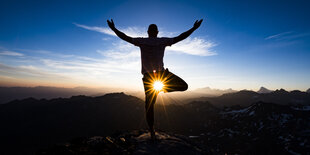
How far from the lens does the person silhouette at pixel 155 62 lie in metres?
5.07

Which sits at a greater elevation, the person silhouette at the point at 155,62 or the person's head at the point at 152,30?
the person's head at the point at 152,30

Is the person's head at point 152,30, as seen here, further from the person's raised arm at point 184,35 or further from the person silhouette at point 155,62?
the person's raised arm at point 184,35

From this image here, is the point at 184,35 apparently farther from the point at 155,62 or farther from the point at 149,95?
the point at 149,95

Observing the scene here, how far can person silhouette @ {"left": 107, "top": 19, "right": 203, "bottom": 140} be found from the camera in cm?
507

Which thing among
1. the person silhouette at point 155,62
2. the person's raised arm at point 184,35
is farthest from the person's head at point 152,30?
the person's raised arm at point 184,35

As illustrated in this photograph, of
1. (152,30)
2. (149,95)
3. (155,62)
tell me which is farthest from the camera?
A: (149,95)

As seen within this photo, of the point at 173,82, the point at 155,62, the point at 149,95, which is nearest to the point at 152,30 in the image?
the point at 155,62

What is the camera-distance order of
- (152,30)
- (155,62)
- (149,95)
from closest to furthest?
(155,62) < (152,30) < (149,95)

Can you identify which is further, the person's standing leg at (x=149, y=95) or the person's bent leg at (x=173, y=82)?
the person's standing leg at (x=149, y=95)

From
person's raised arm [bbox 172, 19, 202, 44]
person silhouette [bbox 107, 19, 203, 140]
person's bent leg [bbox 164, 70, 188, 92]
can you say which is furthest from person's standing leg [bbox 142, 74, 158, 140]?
person's raised arm [bbox 172, 19, 202, 44]

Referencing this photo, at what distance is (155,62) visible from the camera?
16.9ft

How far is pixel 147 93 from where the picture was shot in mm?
5559

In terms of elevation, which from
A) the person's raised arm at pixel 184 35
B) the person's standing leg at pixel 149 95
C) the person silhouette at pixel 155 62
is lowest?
the person's standing leg at pixel 149 95

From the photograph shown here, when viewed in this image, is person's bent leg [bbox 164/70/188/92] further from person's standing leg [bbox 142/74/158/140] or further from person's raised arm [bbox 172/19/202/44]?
person's raised arm [bbox 172/19/202/44]
